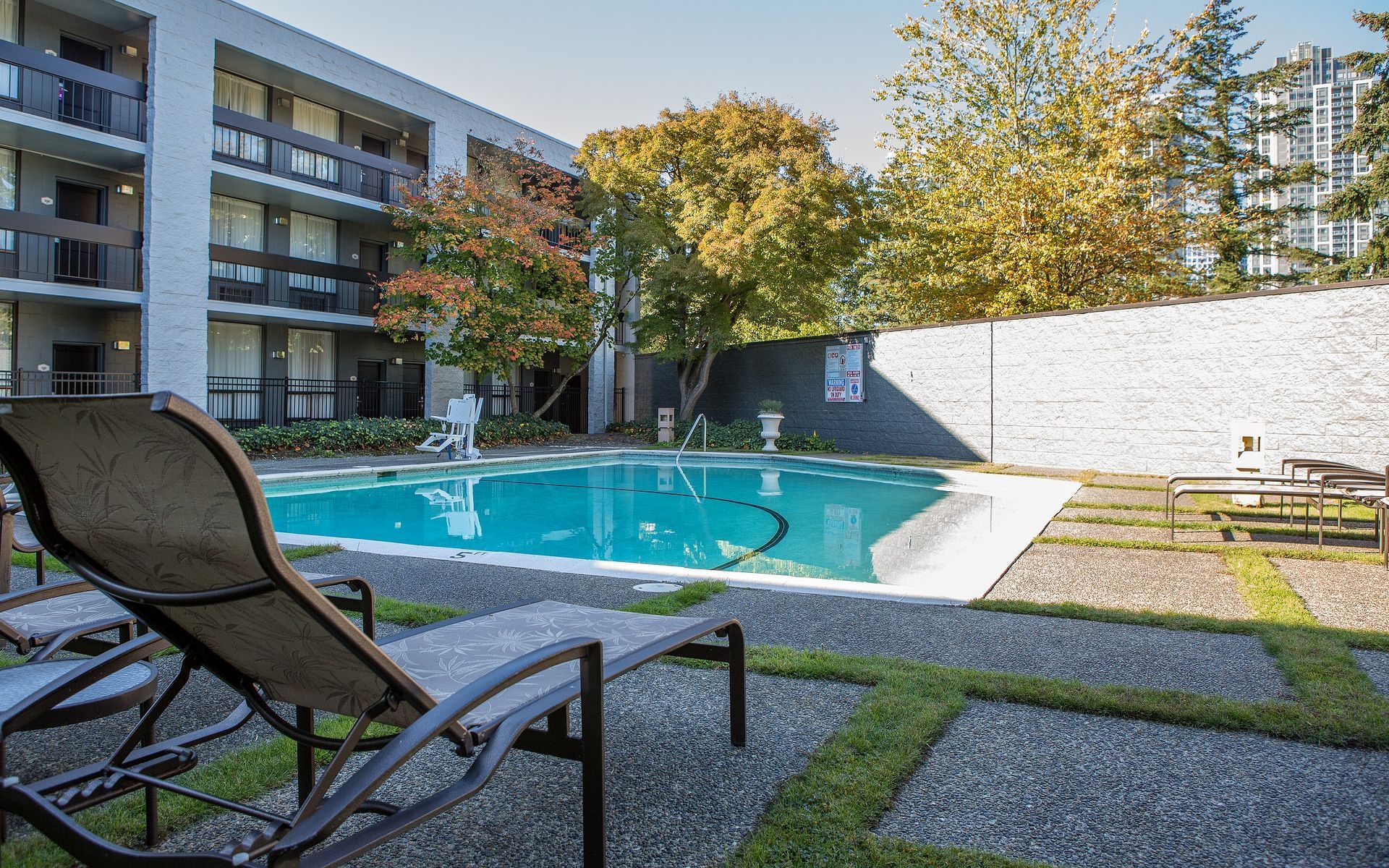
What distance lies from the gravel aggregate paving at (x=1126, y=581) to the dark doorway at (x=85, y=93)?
16256 millimetres

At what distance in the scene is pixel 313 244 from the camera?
59.0ft

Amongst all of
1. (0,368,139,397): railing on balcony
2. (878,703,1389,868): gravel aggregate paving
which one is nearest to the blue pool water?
(878,703,1389,868): gravel aggregate paving

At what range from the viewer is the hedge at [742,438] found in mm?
16781

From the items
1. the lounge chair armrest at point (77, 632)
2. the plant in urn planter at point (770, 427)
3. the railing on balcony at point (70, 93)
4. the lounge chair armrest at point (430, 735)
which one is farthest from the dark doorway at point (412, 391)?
the lounge chair armrest at point (430, 735)

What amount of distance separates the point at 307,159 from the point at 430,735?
1873 centimetres

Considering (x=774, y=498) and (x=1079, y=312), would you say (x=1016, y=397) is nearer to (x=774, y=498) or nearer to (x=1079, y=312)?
(x=1079, y=312)

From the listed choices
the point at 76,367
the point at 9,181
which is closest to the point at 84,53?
the point at 9,181

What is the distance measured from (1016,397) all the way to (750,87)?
8.99 meters

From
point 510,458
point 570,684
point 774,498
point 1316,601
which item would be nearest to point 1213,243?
point 774,498

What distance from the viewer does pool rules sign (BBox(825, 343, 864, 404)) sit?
1625cm

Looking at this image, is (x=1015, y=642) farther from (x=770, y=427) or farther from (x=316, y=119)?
(x=316, y=119)

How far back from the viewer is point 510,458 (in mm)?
13711

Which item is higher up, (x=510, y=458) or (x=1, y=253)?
(x=1, y=253)

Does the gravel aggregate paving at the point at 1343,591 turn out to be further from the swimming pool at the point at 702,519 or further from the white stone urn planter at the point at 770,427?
the white stone urn planter at the point at 770,427
